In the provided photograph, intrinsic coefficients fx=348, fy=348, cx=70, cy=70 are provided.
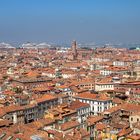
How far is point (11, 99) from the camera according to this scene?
39531mm

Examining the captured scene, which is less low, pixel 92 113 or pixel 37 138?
pixel 37 138

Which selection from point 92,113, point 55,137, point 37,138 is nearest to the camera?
point 37,138

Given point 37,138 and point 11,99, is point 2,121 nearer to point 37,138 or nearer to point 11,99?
point 37,138

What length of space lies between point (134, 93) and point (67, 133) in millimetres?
A: 19867

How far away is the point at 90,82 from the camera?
5581 cm

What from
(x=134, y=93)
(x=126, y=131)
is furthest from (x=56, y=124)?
(x=134, y=93)

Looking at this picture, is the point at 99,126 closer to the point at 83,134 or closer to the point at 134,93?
the point at 83,134

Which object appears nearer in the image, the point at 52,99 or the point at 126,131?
the point at 126,131

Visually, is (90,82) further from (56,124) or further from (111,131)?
(111,131)

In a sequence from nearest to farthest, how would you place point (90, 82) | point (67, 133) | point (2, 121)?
point (67, 133), point (2, 121), point (90, 82)

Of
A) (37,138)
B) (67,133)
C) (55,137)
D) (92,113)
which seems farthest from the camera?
(92,113)

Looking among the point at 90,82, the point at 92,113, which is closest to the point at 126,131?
the point at 92,113

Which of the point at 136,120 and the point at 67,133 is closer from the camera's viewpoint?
the point at 67,133

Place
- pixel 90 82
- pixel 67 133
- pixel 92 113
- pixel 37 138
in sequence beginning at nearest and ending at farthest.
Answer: pixel 37 138 < pixel 67 133 < pixel 92 113 < pixel 90 82
